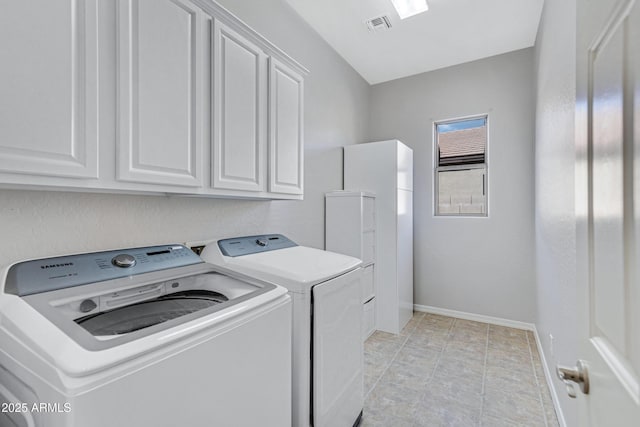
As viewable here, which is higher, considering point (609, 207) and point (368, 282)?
point (609, 207)

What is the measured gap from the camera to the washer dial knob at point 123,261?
117cm

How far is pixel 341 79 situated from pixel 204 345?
3159 mm

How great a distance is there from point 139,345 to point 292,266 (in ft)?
2.92

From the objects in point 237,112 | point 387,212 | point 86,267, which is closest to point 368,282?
point 387,212

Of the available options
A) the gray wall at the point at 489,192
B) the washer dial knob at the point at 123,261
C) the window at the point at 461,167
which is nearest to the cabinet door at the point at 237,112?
the washer dial knob at the point at 123,261

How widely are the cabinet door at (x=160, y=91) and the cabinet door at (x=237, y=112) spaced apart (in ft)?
0.32

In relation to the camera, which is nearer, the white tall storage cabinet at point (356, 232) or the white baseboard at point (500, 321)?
the white baseboard at point (500, 321)

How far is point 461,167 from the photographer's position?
354 centimetres

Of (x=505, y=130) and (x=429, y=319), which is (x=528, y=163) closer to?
(x=505, y=130)

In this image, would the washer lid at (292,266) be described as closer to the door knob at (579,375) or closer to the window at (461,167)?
the door knob at (579,375)

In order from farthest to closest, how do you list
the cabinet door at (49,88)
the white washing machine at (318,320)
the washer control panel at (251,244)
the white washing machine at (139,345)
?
the washer control panel at (251,244), the white washing machine at (318,320), the cabinet door at (49,88), the white washing machine at (139,345)

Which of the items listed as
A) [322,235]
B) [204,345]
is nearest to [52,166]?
[204,345]

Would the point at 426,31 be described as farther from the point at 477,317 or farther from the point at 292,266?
the point at 477,317

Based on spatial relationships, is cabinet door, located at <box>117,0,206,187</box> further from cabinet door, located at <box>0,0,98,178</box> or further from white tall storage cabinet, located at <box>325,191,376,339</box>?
white tall storage cabinet, located at <box>325,191,376,339</box>
